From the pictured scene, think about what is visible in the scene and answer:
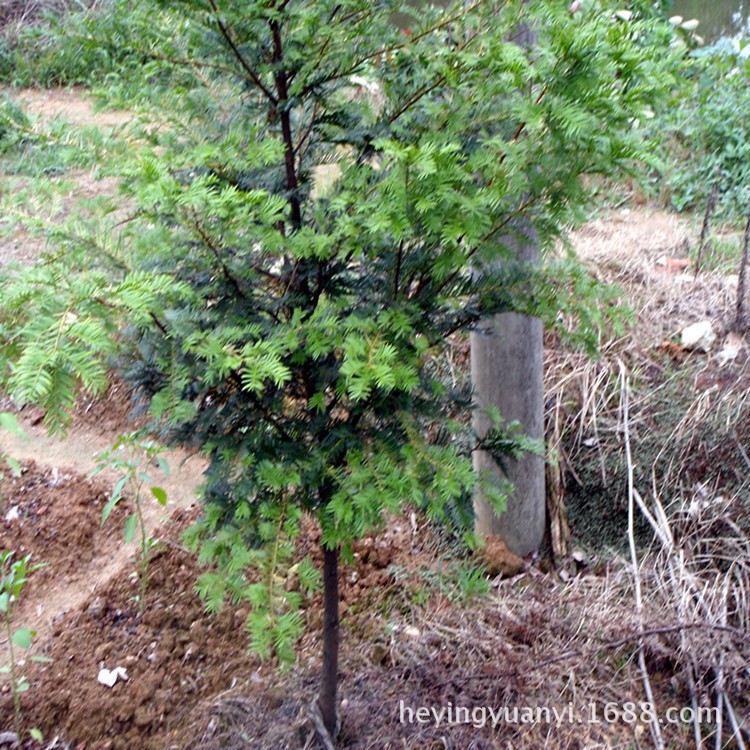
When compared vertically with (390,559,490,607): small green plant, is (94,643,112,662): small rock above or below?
above

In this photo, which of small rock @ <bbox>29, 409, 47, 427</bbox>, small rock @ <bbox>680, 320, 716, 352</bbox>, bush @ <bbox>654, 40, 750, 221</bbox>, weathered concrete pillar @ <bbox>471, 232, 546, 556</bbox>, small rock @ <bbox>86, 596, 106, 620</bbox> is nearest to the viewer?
small rock @ <bbox>86, 596, 106, 620</bbox>

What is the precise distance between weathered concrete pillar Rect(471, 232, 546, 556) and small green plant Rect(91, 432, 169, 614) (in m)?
1.37

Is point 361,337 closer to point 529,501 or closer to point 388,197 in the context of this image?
point 388,197

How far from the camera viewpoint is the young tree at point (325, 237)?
160 centimetres

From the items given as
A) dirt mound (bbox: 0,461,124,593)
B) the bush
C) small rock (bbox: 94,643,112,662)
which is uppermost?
the bush

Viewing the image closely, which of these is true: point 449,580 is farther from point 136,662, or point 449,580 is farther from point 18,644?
point 18,644

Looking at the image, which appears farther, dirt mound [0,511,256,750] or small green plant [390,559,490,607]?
small green plant [390,559,490,607]

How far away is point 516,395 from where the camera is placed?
10.7 feet

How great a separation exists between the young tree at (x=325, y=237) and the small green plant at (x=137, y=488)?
451 millimetres

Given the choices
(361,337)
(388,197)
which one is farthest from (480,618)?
(388,197)

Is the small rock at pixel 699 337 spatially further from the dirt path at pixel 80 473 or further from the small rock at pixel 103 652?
the small rock at pixel 103 652

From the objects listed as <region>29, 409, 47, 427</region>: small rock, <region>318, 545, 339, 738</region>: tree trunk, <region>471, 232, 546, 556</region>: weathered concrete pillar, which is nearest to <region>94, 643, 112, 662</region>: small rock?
<region>318, 545, 339, 738</region>: tree trunk

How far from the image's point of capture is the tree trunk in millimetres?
2469

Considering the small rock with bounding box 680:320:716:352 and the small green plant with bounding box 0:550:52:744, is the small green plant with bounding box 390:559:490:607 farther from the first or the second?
the small rock with bounding box 680:320:716:352
